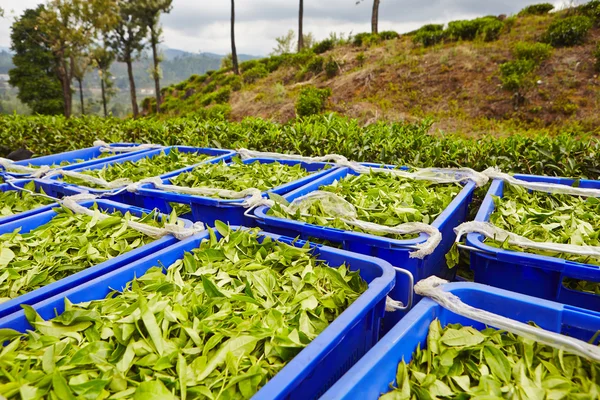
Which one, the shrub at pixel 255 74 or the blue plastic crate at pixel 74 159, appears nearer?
the blue plastic crate at pixel 74 159

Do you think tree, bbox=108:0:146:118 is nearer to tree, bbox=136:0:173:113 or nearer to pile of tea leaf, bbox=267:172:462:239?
tree, bbox=136:0:173:113

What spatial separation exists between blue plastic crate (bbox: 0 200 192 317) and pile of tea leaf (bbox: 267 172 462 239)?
0.65m

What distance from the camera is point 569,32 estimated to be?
34.9 feet

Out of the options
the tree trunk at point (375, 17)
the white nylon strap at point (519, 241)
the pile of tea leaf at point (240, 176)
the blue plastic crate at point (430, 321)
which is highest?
the tree trunk at point (375, 17)

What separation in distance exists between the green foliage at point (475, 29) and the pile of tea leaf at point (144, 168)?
12.6 meters

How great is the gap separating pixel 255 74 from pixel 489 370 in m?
18.9

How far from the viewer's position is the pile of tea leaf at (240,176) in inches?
100

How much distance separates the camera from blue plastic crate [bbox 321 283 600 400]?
0.89 meters

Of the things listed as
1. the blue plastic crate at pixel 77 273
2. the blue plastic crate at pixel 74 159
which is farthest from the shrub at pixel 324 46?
the blue plastic crate at pixel 77 273

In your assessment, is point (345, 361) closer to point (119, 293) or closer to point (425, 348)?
point (425, 348)

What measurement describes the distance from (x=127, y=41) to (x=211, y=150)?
23806mm

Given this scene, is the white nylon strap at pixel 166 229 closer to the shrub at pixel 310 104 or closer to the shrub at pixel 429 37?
the shrub at pixel 310 104

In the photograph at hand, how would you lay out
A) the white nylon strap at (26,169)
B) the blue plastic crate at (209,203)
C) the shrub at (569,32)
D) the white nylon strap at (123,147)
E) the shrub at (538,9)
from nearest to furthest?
the blue plastic crate at (209,203) < the white nylon strap at (26,169) < the white nylon strap at (123,147) < the shrub at (569,32) < the shrub at (538,9)

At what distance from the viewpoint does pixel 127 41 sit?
909 inches
